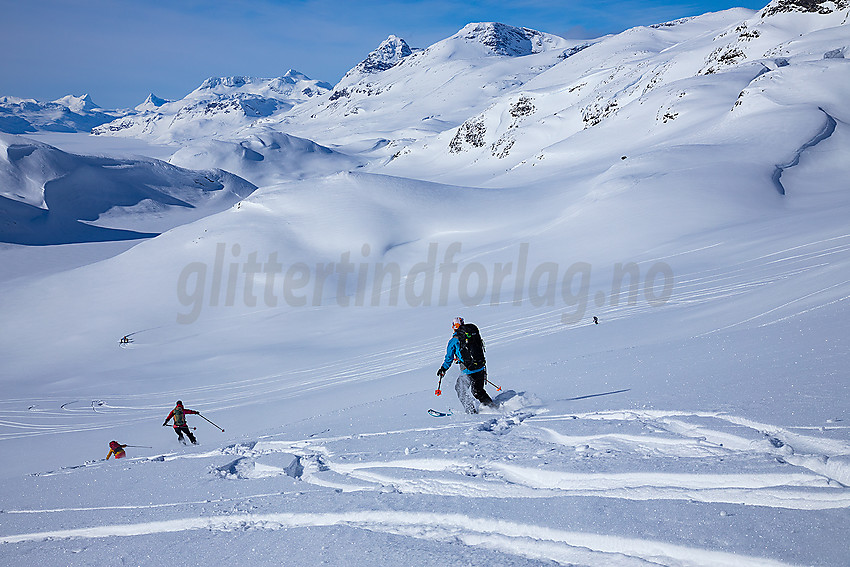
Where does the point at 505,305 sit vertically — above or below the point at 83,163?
below

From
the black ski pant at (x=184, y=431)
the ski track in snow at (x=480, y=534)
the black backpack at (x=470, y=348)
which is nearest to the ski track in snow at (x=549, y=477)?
the ski track in snow at (x=480, y=534)

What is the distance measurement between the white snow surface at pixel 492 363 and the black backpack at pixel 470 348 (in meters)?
0.76

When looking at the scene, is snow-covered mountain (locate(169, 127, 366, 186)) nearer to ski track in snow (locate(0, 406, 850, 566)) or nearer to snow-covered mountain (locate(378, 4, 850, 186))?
snow-covered mountain (locate(378, 4, 850, 186))

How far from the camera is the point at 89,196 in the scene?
6881 centimetres

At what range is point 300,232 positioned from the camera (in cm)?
3102

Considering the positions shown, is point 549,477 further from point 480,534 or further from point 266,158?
point 266,158

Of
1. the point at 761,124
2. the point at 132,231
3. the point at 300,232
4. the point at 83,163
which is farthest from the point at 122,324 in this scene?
the point at 83,163

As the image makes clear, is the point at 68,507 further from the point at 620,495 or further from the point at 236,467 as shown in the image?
the point at 620,495

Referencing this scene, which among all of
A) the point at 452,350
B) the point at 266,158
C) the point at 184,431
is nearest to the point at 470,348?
the point at 452,350

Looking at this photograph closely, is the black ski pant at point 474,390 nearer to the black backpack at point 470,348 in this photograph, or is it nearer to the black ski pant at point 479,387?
the black ski pant at point 479,387

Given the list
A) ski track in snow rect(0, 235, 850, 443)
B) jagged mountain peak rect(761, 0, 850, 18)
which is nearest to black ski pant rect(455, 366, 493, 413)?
ski track in snow rect(0, 235, 850, 443)

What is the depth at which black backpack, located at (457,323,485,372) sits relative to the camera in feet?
25.8

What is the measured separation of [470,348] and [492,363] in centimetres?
392

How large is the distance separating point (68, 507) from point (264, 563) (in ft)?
11.4
